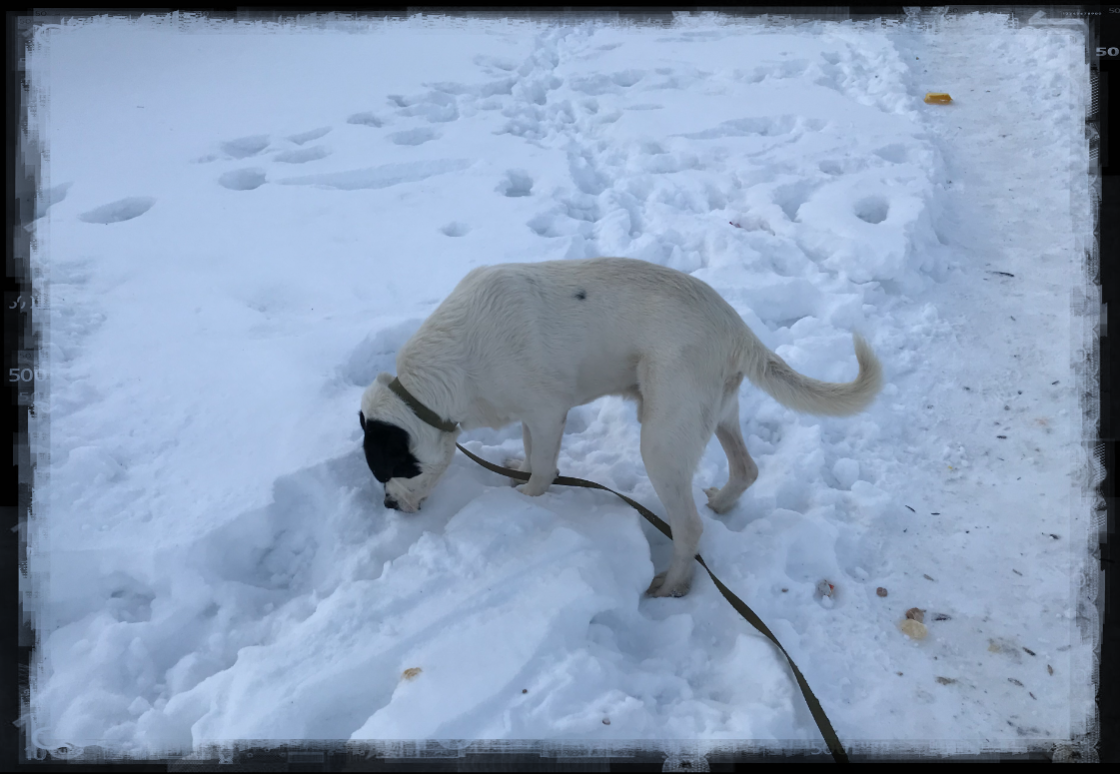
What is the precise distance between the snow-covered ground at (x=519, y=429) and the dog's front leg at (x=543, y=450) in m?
0.12

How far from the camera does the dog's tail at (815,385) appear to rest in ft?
9.67

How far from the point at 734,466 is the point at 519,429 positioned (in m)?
1.36

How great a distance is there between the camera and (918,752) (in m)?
2.59

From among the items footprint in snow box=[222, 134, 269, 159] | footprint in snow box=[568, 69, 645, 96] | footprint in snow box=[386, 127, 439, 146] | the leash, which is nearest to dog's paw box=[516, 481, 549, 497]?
the leash

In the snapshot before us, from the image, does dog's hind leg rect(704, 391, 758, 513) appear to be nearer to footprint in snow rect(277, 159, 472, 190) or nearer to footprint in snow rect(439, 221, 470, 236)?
footprint in snow rect(439, 221, 470, 236)

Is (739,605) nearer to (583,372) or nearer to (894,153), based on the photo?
(583,372)

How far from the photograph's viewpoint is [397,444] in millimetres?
3133

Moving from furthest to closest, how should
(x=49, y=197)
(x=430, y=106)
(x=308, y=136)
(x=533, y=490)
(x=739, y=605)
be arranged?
(x=430, y=106) → (x=308, y=136) → (x=49, y=197) → (x=533, y=490) → (x=739, y=605)

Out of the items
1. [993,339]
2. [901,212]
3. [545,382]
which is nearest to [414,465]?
[545,382]

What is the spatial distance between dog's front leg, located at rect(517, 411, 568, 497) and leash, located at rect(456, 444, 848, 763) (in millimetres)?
134

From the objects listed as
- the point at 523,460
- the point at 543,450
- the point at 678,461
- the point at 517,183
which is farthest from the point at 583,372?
the point at 517,183

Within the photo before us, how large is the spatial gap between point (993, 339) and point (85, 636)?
5457 mm

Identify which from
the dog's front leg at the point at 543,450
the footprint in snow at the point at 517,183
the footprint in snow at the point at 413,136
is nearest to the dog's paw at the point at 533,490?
the dog's front leg at the point at 543,450

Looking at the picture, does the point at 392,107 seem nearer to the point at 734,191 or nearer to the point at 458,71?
the point at 458,71
